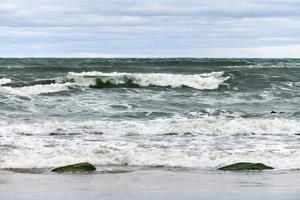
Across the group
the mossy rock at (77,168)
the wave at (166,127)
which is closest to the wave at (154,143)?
the wave at (166,127)

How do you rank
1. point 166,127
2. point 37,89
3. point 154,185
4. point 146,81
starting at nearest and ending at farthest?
point 154,185 → point 166,127 → point 37,89 → point 146,81

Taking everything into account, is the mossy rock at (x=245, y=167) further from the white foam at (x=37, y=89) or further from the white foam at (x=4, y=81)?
the white foam at (x=4, y=81)

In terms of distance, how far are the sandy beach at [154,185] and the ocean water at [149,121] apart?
4.19 ft

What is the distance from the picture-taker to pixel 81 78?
100 feet

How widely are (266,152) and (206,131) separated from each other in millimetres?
3613

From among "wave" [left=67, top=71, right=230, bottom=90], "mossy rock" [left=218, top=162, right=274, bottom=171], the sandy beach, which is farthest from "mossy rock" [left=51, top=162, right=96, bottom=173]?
"wave" [left=67, top=71, right=230, bottom=90]

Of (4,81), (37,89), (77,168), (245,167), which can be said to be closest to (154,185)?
(77,168)

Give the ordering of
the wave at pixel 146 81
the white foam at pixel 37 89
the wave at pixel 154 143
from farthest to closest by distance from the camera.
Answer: the wave at pixel 146 81, the white foam at pixel 37 89, the wave at pixel 154 143

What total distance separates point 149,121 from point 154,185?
885cm

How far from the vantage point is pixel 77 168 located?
11039 mm

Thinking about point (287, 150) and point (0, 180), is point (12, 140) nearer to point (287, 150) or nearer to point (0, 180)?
point (0, 180)

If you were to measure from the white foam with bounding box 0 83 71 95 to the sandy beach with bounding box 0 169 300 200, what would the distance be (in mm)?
15250

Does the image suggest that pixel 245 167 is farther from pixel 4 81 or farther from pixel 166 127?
pixel 4 81

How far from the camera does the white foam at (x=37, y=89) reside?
2575 cm
